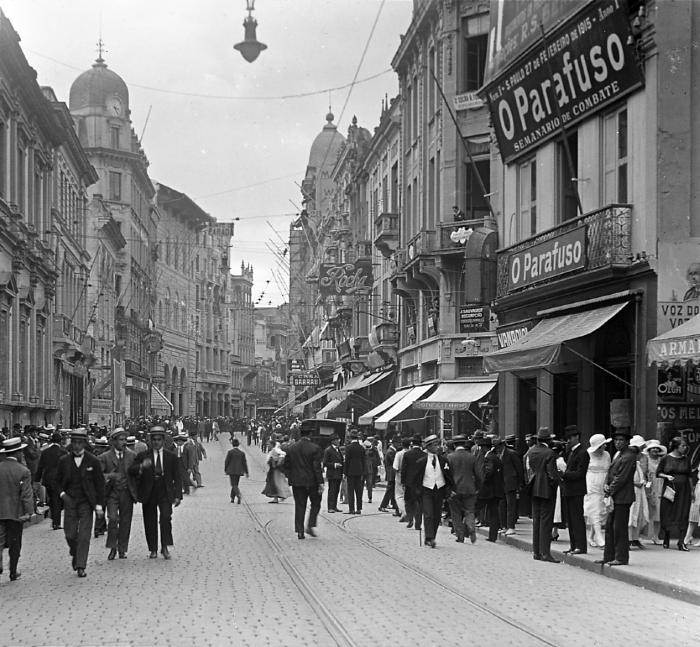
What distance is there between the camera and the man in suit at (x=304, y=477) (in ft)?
61.1

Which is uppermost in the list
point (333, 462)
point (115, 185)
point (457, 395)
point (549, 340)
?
point (115, 185)

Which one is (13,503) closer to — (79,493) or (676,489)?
(79,493)

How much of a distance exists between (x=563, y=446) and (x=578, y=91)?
7.62 m

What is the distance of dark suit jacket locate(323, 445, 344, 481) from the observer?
25.2m

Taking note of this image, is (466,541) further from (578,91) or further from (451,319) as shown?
(451,319)

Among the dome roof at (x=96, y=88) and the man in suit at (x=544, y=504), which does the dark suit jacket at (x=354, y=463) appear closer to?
the man in suit at (x=544, y=504)

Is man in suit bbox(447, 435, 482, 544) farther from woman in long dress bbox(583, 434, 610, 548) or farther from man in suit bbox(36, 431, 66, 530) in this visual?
man in suit bbox(36, 431, 66, 530)

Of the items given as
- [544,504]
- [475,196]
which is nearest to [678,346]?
[544,504]

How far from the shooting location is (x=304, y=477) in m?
18.6

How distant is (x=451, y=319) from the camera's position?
124 feet

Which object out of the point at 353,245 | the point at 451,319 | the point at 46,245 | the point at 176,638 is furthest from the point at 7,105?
the point at 176,638

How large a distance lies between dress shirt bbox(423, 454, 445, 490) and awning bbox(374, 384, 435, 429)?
17.9 metres

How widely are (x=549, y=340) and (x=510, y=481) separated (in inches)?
132

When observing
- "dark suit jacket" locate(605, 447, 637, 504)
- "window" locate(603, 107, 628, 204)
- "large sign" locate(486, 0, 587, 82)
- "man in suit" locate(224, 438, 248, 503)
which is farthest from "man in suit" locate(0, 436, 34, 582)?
"man in suit" locate(224, 438, 248, 503)
